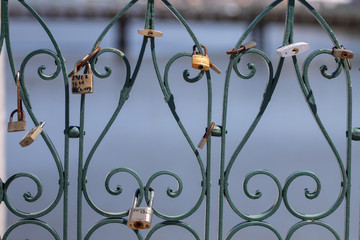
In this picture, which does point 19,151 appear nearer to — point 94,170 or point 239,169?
point 94,170

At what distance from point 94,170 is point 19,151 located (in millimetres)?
743

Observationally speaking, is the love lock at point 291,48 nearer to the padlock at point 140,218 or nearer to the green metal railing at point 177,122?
the green metal railing at point 177,122

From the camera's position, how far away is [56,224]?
3.32 metres

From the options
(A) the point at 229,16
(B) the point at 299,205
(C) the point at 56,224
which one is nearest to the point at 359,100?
(B) the point at 299,205

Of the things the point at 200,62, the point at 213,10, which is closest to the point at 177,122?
the point at 200,62

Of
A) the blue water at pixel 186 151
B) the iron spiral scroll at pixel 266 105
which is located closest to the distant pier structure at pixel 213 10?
the blue water at pixel 186 151

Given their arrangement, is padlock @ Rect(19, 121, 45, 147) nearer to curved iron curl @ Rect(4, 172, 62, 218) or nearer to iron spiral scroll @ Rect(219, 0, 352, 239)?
curved iron curl @ Rect(4, 172, 62, 218)

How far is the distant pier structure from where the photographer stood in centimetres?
2469

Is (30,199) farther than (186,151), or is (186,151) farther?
(186,151)

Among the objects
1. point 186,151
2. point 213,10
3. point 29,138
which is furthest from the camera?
point 213,10

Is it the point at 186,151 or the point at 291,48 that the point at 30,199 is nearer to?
the point at 291,48

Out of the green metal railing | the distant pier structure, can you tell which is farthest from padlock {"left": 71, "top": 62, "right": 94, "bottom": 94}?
the distant pier structure

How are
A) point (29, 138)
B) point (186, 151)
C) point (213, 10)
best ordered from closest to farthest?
point (29, 138) < point (186, 151) < point (213, 10)

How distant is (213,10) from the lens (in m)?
26.0
